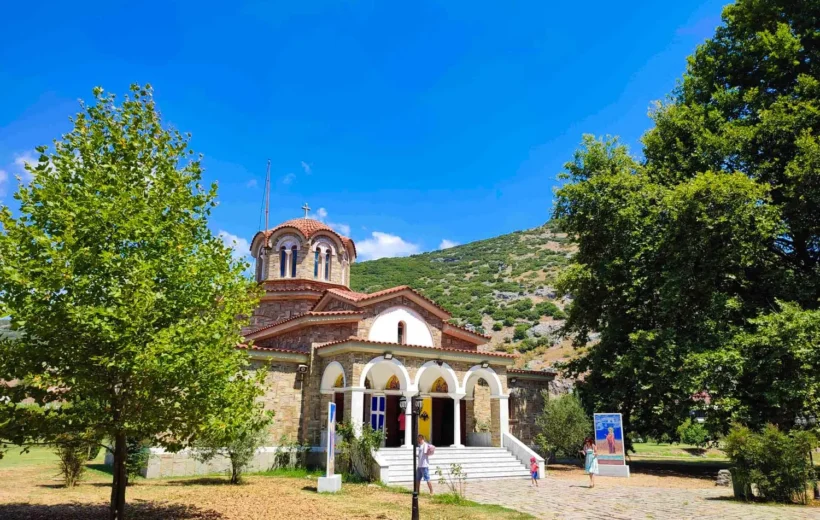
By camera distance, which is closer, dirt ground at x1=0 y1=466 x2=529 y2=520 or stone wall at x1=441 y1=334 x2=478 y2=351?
dirt ground at x1=0 y1=466 x2=529 y2=520

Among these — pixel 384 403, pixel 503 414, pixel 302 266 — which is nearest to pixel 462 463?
pixel 503 414

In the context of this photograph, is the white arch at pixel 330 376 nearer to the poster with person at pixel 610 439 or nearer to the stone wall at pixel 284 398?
the stone wall at pixel 284 398

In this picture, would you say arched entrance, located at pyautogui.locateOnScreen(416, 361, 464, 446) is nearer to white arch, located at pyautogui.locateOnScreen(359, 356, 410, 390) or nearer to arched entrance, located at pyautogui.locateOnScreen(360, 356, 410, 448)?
arched entrance, located at pyautogui.locateOnScreen(360, 356, 410, 448)

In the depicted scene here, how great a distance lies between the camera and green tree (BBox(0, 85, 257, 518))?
320 inches

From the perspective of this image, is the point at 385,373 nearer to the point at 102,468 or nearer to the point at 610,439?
the point at 610,439

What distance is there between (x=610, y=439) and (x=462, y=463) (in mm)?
5403

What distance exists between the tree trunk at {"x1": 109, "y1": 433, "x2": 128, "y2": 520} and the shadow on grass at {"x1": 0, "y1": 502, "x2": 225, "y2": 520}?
1103 millimetres

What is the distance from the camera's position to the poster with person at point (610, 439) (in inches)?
760

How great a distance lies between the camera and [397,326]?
2169 centimetres

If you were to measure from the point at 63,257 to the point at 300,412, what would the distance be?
1310cm

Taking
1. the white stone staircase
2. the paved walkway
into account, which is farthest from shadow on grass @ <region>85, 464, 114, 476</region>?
the paved walkway

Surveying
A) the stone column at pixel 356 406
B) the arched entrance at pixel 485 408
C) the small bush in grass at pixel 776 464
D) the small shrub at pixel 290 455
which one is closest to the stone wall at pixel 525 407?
the arched entrance at pixel 485 408

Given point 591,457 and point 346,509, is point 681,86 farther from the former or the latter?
point 346,509

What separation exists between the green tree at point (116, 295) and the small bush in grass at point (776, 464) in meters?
12.1
